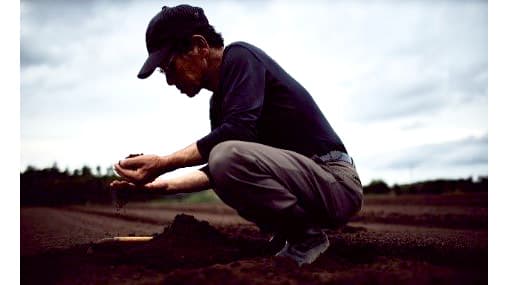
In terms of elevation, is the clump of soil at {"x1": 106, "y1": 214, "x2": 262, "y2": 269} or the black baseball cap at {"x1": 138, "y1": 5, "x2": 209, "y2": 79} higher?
the black baseball cap at {"x1": 138, "y1": 5, "x2": 209, "y2": 79}

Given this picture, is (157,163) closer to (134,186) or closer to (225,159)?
(134,186)

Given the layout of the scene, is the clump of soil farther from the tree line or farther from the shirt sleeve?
the tree line

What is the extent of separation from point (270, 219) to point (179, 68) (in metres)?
0.96

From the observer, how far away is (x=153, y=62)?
2412mm

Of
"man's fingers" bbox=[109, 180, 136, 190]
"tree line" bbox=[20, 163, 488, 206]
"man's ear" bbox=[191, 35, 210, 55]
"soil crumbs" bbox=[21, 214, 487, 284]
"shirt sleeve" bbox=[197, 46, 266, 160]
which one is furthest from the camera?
"tree line" bbox=[20, 163, 488, 206]

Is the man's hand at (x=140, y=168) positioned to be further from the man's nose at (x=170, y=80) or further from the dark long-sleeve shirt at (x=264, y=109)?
the man's nose at (x=170, y=80)

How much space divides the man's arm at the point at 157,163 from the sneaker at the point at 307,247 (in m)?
0.66

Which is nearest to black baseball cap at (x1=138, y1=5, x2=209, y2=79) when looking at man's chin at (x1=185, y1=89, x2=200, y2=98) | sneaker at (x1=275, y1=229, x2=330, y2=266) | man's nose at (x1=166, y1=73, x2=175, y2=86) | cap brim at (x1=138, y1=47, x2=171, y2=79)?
cap brim at (x1=138, y1=47, x2=171, y2=79)

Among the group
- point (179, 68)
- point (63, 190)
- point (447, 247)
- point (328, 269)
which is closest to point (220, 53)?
point (179, 68)

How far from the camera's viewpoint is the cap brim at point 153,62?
7.86 feet

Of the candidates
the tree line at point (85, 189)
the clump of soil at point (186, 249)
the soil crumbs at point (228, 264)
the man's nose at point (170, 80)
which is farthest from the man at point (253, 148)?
the tree line at point (85, 189)

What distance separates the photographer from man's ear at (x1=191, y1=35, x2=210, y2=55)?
2456mm

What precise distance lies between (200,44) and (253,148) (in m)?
0.72

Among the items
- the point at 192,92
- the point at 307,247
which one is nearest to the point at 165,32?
the point at 192,92
